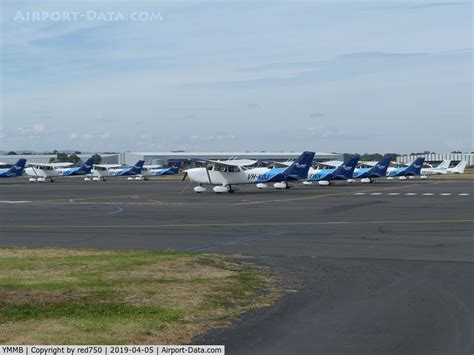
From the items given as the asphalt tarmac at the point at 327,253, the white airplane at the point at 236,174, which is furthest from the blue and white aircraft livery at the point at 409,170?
the asphalt tarmac at the point at 327,253

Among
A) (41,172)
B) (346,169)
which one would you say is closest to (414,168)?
(346,169)

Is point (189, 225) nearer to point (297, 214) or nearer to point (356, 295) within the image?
point (297, 214)

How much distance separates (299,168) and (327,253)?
3503 centimetres

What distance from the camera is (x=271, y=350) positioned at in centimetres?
749

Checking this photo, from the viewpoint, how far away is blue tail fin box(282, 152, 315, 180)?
50.2m

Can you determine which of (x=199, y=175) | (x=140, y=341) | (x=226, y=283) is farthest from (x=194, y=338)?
(x=199, y=175)

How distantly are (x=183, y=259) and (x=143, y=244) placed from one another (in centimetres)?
371

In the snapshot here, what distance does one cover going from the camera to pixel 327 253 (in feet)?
51.9

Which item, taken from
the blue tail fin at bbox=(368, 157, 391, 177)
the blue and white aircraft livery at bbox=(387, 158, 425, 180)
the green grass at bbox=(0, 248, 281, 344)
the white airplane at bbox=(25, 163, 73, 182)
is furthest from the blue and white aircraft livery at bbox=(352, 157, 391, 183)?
the green grass at bbox=(0, 248, 281, 344)

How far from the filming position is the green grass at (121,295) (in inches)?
321
